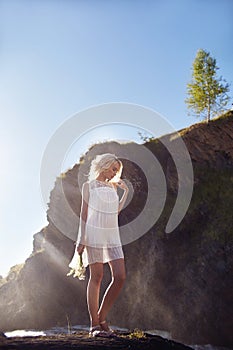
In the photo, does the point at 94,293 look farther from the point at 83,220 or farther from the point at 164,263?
the point at 164,263

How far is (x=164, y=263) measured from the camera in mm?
26844

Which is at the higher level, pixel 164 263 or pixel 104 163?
pixel 164 263

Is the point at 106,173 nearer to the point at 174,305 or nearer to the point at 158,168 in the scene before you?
the point at 174,305

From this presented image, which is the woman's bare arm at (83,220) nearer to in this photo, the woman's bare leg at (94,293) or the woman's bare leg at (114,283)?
the woman's bare leg at (94,293)

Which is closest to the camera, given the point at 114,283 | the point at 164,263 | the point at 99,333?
the point at 99,333

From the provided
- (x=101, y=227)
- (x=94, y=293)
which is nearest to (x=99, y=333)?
(x=94, y=293)

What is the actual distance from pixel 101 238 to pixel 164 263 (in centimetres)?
2163

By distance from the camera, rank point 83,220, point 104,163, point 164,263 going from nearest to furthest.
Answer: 1. point 83,220
2. point 104,163
3. point 164,263

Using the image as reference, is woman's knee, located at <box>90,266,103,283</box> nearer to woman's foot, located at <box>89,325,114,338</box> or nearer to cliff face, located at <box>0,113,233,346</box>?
woman's foot, located at <box>89,325,114,338</box>

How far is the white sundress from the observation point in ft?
19.4

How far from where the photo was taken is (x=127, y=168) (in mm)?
32531

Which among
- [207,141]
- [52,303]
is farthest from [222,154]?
[52,303]

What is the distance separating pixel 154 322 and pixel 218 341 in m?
4.92

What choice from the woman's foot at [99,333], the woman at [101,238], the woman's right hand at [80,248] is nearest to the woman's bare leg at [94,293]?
the woman at [101,238]
